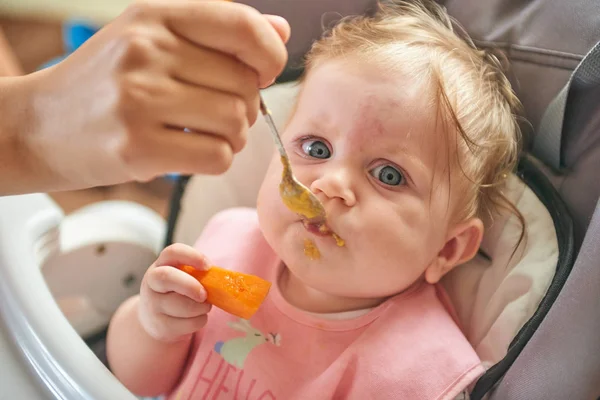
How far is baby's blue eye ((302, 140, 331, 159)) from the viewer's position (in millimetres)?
728

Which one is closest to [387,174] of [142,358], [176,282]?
[176,282]

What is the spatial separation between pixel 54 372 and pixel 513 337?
0.52 metres

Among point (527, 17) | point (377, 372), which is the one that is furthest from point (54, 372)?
point (527, 17)

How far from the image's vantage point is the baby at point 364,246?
693mm

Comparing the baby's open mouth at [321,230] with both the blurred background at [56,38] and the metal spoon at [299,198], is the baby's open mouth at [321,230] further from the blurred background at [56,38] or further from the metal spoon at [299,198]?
the blurred background at [56,38]

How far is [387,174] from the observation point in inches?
28.1

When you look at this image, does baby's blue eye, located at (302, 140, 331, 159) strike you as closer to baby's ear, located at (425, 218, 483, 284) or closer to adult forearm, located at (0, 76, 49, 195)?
baby's ear, located at (425, 218, 483, 284)

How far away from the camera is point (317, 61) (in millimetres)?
813

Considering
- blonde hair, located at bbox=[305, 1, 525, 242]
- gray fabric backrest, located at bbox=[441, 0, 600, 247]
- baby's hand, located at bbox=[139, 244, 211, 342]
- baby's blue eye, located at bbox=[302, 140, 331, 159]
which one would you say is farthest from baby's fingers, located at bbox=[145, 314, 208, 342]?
gray fabric backrest, located at bbox=[441, 0, 600, 247]

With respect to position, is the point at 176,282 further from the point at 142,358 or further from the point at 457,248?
the point at 457,248

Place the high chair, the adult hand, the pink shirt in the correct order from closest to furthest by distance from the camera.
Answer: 1. the adult hand
2. the high chair
3. the pink shirt

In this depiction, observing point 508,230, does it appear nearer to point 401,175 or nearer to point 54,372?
point 401,175

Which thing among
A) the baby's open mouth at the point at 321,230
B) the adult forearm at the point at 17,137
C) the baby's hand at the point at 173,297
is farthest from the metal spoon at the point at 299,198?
the adult forearm at the point at 17,137

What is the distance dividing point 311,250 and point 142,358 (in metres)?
0.27
